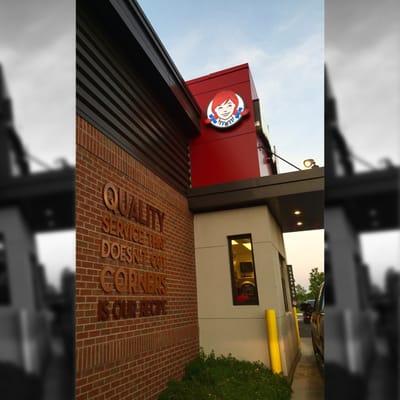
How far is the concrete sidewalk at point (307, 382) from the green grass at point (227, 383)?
34 centimetres

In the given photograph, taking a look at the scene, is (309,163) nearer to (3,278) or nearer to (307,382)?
(307,382)

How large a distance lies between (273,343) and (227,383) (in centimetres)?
150

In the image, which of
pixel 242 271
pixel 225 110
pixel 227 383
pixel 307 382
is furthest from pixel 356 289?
pixel 225 110

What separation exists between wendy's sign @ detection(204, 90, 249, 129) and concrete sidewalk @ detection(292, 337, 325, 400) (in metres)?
6.50

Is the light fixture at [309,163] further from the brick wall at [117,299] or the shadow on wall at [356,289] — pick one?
the shadow on wall at [356,289]

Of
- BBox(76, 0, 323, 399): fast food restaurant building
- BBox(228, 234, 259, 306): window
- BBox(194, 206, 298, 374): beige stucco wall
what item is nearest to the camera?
BBox(76, 0, 323, 399): fast food restaurant building

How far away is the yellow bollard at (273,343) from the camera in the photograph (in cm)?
730

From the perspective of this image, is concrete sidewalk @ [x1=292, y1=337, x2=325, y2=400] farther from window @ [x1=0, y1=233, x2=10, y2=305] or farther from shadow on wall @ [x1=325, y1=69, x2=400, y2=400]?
window @ [x1=0, y1=233, x2=10, y2=305]

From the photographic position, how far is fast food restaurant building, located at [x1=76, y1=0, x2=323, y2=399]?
4.79 m

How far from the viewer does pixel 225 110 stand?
10.1m

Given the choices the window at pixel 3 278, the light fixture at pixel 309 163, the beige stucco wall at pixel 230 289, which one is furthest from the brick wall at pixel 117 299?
the light fixture at pixel 309 163

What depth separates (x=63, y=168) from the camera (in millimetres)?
851

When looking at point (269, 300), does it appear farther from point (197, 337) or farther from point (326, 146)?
point (326, 146)

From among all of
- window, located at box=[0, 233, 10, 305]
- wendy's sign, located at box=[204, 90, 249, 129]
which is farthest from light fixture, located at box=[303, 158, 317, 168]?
window, located at box=[0, 233, 10, 305]
